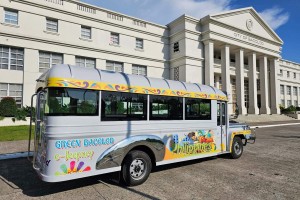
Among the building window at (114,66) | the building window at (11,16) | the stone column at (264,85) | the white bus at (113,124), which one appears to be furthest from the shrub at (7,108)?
the stone column at (264,85)

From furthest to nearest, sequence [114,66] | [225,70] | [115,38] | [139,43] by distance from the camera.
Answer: [225,70] → [139,43] → [115,38] → [114,66]

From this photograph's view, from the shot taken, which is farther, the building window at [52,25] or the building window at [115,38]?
the building window at [115,38]

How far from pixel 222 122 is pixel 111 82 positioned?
482 centimetres

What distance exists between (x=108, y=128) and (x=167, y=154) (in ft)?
6.99

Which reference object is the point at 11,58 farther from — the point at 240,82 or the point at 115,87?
the point at 240,82

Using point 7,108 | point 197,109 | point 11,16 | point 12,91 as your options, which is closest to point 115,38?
point 11,16

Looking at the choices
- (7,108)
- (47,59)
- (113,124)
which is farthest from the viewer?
(47,59)

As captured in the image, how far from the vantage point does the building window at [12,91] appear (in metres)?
21.9

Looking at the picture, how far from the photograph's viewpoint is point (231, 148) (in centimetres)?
856

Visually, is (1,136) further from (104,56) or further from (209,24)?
(209,24)

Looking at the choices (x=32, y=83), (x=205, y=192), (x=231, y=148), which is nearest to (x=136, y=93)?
(x=205, y=192)

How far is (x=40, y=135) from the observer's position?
5.38 metres

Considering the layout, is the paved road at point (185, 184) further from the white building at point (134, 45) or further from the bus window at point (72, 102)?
the white building at point (134, 45)

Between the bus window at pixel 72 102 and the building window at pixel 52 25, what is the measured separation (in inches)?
922
